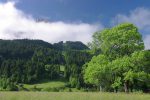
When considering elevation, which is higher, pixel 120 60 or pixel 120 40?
pixel 120 40

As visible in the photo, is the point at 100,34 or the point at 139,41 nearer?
the point at 139,41

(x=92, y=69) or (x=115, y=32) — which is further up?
(x=115, y=32)

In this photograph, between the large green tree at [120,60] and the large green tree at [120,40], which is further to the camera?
the large green tree at [120,40]

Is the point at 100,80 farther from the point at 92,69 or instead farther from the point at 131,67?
the point at 131,67

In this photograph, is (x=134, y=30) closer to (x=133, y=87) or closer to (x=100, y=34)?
(x=100, y=34)

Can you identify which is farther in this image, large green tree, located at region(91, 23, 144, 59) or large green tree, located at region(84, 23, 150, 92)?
large green tree, located at region(91, 23, 144, 59)

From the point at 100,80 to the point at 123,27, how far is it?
10.3 meters

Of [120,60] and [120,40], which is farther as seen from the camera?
[120,40]

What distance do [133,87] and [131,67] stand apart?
10018mm

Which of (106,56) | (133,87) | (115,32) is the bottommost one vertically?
(133,87)

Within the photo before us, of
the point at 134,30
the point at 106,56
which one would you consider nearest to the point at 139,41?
the point at 134,30

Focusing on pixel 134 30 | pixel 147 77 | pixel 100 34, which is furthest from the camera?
pixel 100 34

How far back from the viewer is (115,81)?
55.1 metres

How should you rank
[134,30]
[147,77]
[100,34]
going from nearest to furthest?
[147,77]
[134,30]
[100,34]
